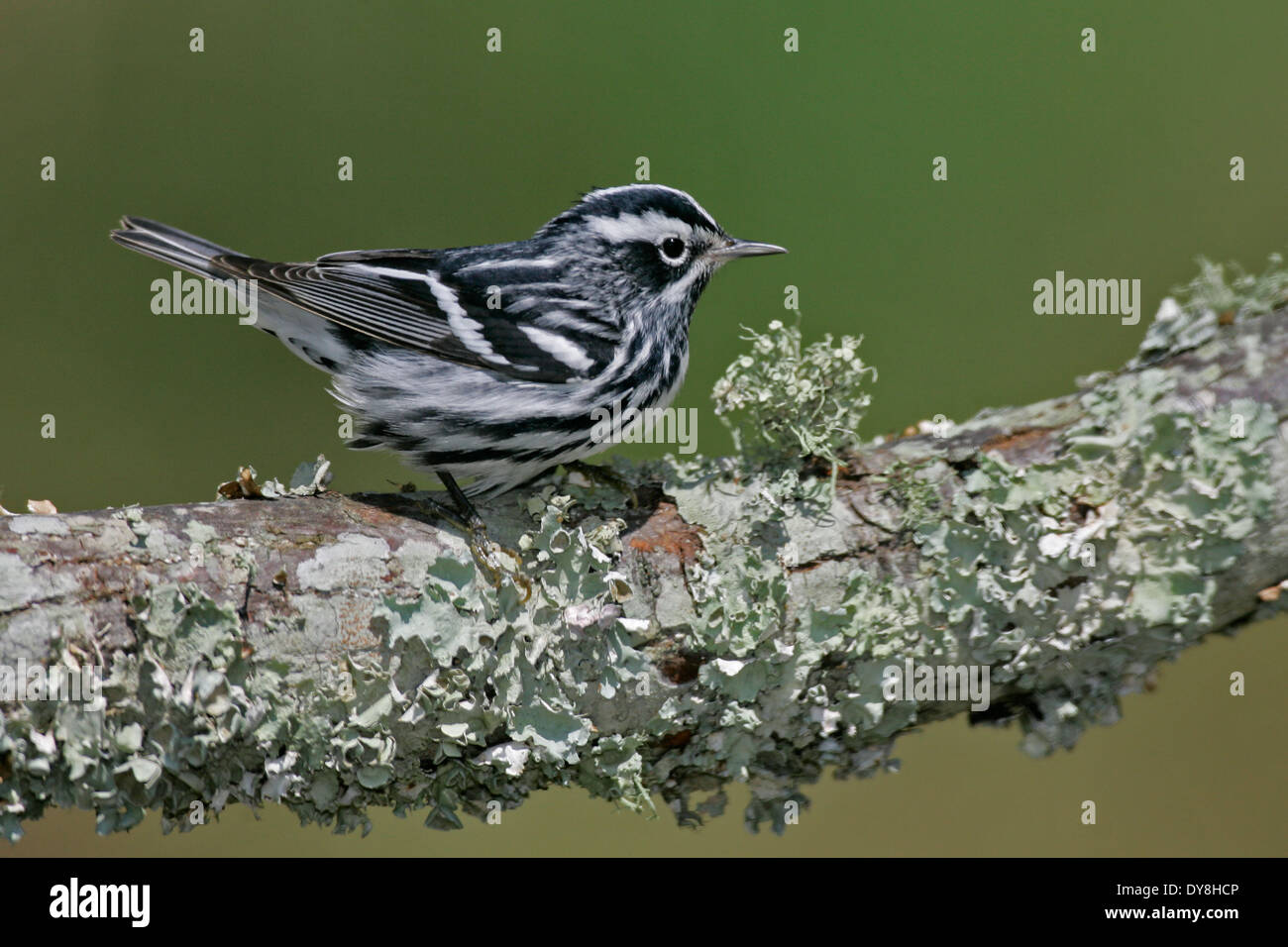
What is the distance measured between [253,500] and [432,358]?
786 millimetres

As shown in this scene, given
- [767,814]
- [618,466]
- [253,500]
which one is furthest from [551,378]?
[767,814]

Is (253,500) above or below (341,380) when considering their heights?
below

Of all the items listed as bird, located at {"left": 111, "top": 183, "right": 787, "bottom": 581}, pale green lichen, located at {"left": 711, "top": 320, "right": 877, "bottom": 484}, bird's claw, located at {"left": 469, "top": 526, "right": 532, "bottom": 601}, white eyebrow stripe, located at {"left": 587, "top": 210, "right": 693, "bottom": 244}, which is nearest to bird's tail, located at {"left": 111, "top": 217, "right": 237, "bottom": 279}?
bird, located at {"left": 111, "top": 183, "right": 787, "bottom": 581}

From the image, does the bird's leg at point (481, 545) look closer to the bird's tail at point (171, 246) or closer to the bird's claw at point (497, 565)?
the bird's claw at point (497, 565)

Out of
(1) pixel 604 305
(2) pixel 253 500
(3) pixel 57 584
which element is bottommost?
(3) pixel 57 584

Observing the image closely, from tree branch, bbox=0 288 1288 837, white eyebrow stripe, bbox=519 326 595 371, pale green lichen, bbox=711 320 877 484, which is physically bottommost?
tree branch, bbox=0 288 1288 837

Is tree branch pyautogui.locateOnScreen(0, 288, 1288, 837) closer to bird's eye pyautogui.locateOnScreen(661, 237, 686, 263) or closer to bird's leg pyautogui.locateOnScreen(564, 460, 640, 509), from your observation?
bird's leg pyautogui.locateOnScreen(564, 460, 640, 509)

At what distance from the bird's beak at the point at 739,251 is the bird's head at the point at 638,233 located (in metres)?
0.10

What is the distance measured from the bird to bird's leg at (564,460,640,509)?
0.22 ft

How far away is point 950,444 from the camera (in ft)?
9.55

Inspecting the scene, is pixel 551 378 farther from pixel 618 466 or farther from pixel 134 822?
pixel 134 822

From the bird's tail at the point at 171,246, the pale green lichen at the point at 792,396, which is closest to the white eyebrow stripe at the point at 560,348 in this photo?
the pale green lichen at the point at 792,396

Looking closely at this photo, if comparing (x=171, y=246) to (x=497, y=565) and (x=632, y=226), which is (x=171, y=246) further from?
(x=497, y=565)

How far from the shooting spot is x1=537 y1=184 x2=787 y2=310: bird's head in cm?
339
